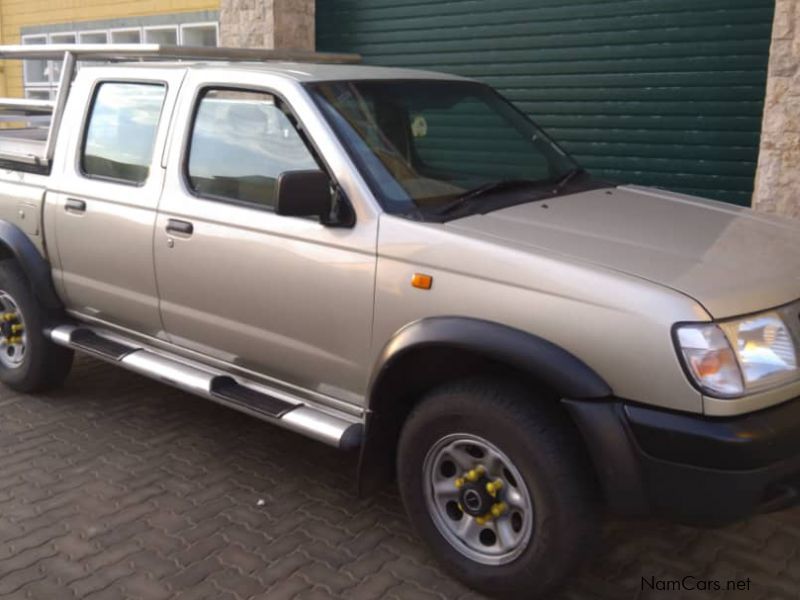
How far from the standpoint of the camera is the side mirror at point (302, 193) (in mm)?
3291

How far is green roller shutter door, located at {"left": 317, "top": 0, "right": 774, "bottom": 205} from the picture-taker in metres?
6.69

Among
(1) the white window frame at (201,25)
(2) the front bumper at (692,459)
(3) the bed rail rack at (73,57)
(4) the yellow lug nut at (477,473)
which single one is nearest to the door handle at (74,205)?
(3) the bed rail rack at (73,57)

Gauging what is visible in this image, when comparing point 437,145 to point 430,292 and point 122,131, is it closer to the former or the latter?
point 430,292

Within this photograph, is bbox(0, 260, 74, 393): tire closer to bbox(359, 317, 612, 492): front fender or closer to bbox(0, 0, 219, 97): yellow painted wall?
bbox(359, 317, 612, 492): front fender

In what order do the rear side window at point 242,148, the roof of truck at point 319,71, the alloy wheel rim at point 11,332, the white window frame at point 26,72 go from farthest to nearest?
the white window frame at point 26,72 → the alloy wheel rim at point 11,332 → the roof of truck at point 319,71 → the rear side window at point 242,148

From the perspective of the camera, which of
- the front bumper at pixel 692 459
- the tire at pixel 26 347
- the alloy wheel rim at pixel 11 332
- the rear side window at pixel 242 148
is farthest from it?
the alloy wheel rim at pixel 11 332

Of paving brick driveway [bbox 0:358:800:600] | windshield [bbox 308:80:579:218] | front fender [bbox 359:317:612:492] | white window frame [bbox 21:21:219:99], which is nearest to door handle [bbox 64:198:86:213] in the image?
paving brick driveway [bbox 0:358:800:600]

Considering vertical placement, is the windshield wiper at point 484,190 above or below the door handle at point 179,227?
above

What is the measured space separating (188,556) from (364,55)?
23.1 feet

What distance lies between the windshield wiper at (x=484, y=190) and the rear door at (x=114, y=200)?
1582mm

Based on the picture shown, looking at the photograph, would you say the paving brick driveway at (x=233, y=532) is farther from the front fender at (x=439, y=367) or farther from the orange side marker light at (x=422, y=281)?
the orange side marker light at (x=422, y=281)

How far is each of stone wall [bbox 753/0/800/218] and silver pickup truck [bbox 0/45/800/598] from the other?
7.24 feet

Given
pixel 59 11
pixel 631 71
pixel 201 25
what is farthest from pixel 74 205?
pixel 59 11

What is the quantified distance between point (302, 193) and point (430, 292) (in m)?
0.64
